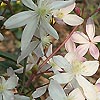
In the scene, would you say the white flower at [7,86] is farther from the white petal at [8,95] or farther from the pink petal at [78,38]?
the pink petal at [78,38]

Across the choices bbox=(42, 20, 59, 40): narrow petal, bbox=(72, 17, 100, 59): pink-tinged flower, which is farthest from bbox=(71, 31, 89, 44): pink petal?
bbox=(42, 20, 59, 40): narrow petal

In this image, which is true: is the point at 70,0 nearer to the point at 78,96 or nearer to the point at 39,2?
the point at 39,2

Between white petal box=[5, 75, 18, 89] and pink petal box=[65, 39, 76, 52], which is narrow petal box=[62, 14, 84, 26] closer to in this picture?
pink petal box=[65, 39, 76, 52]

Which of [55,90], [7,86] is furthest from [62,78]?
[7,86]

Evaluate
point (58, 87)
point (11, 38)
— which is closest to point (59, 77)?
point (58, 87)

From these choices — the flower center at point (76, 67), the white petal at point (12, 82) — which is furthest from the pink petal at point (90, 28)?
the white petal at point (12, 82)
